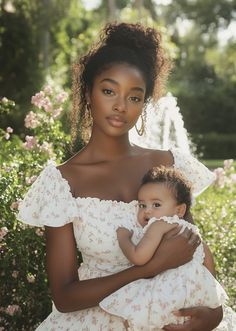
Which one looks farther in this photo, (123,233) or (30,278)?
(30,278)

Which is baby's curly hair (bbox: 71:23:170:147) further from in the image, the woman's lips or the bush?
the bush

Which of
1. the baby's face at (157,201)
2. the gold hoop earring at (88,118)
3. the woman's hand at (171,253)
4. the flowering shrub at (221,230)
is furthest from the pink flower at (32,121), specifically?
the woman's hand at (171,253)

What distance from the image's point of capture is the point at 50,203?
2.95m

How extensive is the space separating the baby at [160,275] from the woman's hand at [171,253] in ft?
0.06

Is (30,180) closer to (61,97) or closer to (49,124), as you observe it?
(49,124)

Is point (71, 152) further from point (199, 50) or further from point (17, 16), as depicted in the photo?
point (199, 50)

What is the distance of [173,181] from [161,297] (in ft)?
1.55

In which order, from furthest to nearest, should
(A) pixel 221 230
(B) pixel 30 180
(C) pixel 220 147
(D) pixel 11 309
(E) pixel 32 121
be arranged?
(C) pixel 220 147
(E) pixel 32 121
(A) pixel 221 230
(B) pixel 30 180
(D) pixel 11 309

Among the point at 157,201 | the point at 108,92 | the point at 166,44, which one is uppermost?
the point at 166,44

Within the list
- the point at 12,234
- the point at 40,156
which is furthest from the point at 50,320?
the point at 40,156

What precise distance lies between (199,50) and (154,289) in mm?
45955

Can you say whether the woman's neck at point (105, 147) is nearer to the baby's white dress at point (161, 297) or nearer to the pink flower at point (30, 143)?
the baby's white dress at point (161, 297)

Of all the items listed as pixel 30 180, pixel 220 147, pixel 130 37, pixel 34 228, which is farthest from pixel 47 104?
pixel 220 147

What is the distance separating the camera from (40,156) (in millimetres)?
4859
